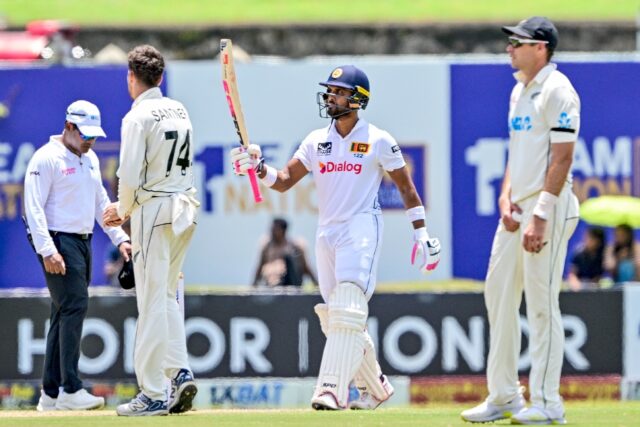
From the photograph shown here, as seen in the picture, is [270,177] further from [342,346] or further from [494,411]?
[494,411]

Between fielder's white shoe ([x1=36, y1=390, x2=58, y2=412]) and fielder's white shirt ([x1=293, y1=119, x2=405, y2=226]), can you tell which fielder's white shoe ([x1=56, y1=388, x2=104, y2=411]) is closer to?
fielder's white shoe ([x1=36, y1=390, x2=58, y2=412])

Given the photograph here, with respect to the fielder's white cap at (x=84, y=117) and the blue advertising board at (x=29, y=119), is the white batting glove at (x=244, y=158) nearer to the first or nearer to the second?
the fielder's white cap at (x=84, y=117)

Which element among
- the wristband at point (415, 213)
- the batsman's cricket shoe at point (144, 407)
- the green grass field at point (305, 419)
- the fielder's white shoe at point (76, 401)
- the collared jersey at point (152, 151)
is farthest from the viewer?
the fielder's white shoe at point (76, 401)

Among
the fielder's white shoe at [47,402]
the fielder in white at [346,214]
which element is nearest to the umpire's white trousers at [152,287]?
the fielder in white at [346,214]

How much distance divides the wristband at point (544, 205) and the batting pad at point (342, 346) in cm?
147

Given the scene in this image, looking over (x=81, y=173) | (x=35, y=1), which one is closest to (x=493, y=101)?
(x=81, y=173)

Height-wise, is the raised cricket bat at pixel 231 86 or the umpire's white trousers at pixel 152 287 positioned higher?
the raised cricket bat at pixel 231 86

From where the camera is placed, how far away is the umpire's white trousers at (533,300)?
26.9ft

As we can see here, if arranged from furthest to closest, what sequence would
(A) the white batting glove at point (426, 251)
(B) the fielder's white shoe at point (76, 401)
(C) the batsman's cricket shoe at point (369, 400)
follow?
1. (B) the fielder's white shoe at point (76, 401)
2. (C) the batsman's cricket shoe at point (369, 400)
3. (A) the white batting glove at point (426, 251)

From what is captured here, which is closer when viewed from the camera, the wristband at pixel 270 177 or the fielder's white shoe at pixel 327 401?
the fielder's white shoe at pixel 327 401

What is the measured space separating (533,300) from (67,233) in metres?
3.51

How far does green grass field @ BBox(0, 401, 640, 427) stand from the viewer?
8398mm

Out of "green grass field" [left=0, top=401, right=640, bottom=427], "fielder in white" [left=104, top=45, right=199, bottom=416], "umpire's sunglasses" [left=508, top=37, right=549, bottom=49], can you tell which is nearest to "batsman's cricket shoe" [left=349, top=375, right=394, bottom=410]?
"green grass field" [left=0, top=401, right=640, bottom=427]

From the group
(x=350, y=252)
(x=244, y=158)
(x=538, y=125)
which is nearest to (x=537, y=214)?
(x=538, y=125)
